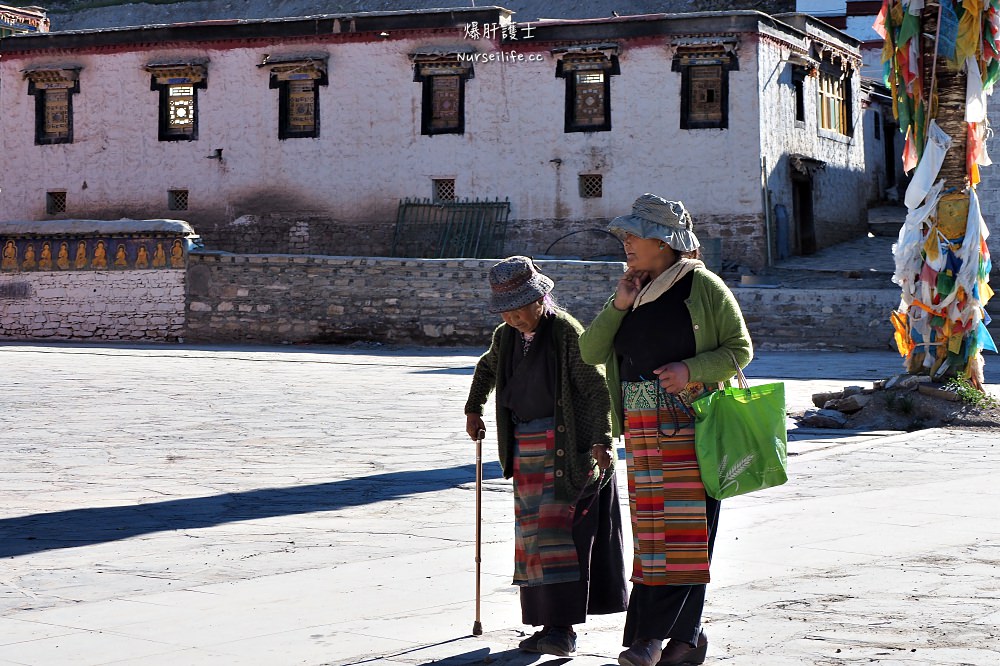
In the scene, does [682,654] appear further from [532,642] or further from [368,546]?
[368,546]

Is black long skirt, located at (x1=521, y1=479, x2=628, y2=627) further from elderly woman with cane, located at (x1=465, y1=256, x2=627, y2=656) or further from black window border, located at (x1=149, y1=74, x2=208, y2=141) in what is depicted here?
black window border, located at (x1=149, y1=74, x2=208, y2=141)

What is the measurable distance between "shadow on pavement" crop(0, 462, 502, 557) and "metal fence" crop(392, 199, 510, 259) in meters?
19.5

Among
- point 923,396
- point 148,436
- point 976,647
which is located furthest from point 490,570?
point 923,396

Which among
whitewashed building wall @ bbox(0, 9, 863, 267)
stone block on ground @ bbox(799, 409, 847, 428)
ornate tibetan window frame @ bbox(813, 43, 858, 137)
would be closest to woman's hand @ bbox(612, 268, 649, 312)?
stone block on ground @ bbox(799, 409, 847, 428)

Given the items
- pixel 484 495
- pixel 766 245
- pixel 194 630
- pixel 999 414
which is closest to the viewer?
pixel 194 630

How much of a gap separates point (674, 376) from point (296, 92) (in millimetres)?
27291

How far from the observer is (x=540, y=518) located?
204 inches

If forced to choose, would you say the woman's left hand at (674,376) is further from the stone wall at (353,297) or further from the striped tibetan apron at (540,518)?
the stone wall at (353,297)

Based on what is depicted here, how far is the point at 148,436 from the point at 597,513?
7.38m

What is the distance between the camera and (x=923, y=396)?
43.9 feet

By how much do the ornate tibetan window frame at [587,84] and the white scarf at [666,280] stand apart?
965 inches

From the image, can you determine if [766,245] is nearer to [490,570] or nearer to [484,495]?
[484,495]

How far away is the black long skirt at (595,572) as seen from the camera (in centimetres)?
507

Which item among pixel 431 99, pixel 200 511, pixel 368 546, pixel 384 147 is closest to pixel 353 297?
pixel 384 147
